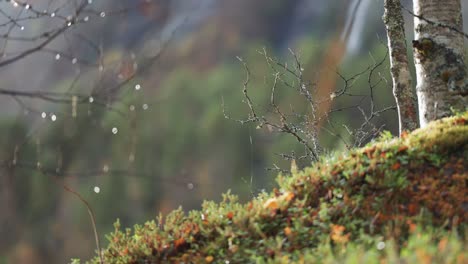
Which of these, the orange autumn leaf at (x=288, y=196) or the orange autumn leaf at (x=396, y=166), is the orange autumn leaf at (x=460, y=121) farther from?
the orange autumn leaf at (x=288, y=196)

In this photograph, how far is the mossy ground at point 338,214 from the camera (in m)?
3.88

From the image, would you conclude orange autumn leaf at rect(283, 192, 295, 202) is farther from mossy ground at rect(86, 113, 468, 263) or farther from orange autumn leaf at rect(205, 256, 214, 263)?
orange autumn leaf at rect(205, 256, 214, 263)

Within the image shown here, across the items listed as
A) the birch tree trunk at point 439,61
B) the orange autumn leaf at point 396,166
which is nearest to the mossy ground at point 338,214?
the orange autumn leaf at point 396,166

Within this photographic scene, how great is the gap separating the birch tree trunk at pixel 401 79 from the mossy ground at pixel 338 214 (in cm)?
134

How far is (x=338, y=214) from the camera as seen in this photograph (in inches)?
165

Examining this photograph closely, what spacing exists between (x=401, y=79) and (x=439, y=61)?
690mm

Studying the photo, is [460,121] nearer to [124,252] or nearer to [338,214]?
[338,214]

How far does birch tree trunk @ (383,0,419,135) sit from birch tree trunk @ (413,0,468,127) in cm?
50

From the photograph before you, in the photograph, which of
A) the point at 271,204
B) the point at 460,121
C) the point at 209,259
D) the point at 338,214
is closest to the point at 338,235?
the point at 338,214

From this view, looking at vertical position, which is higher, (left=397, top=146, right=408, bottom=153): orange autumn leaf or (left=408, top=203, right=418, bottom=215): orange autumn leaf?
(left=397, top=146, right=408, bottom=153): orange autumn leaf

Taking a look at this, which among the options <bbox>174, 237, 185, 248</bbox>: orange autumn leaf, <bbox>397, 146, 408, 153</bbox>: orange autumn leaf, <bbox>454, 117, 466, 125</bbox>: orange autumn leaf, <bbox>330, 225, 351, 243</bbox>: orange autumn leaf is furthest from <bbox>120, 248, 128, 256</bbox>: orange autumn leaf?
<bbox>454, 117, 466, 125</bbox>: orange autumn leaf

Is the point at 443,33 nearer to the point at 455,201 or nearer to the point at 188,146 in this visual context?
the point at 455,201

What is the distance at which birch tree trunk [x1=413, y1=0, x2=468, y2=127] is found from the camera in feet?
18.5

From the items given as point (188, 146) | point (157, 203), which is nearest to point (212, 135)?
point (188, 146)
